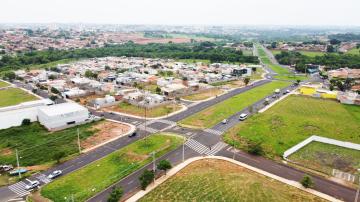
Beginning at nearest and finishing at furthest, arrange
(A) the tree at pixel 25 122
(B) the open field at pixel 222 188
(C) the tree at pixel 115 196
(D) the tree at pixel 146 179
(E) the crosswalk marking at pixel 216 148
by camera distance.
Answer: (C) the tree at pixel 115 196 → (B) the open field at pixel 222 188 → (D) the tree at pixel 146 179 → (E) the crosswalk marking at pixel 216 148 → (A) the tree at pixel 25 122

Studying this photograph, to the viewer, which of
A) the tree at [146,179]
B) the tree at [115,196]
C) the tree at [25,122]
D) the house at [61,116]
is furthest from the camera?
the tree at [25,122]

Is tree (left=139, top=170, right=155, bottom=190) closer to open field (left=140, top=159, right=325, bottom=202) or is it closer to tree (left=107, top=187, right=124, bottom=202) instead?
open field (left=140, top=159, right=325, bottom=202)

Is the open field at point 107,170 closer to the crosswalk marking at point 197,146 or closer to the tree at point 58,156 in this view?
the crosswalk marking at point 197,146

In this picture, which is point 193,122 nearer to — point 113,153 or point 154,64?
point 113,153

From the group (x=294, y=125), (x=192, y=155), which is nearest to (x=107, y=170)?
(x=192, y=155)

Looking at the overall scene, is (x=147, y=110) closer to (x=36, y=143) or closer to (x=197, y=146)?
(x=197, y=146)

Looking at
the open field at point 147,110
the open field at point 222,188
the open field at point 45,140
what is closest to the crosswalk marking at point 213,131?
the open field at point 147,110

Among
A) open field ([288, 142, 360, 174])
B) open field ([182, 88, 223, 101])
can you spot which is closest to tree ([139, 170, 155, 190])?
open field ([288, 142, 360, 174])
